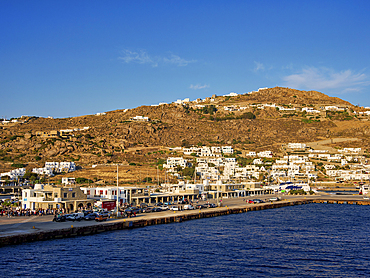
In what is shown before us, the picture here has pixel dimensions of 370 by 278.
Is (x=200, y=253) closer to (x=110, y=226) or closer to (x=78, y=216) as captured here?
(x=110, y=226)

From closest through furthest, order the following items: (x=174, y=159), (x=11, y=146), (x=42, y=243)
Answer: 1. (x=42, y=243)
2. (x=174, y=159)
3. (x=11, y=146)

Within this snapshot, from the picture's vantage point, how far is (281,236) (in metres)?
52.0

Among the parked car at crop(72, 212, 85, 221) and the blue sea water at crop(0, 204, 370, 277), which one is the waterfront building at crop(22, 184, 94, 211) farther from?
the blue sea water at crop(0, 204, 370, 277)

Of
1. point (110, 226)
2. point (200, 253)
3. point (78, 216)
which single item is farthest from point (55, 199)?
point (200, 253)

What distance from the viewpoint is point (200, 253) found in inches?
1607

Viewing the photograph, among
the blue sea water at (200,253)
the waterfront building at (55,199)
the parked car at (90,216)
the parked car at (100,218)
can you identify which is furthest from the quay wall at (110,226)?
the waterfront building at (55,199)

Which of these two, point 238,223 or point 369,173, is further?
point 369,173

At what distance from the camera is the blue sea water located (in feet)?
111

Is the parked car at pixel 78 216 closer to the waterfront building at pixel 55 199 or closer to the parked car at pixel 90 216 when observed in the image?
the parked car at pixel 90 216

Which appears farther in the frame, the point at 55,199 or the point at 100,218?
the point at 55,199

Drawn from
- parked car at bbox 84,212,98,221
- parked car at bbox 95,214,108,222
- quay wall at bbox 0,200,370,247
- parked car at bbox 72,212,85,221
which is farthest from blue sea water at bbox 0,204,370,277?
parked car at bbox 72,212,85,221

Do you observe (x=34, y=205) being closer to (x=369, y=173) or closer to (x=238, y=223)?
(x=238, y=223)

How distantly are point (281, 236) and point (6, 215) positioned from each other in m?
42.4

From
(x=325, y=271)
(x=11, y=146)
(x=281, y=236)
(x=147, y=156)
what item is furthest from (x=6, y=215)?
(x=11, y=146)
